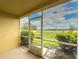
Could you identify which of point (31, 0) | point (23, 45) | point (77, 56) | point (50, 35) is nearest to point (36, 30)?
point (50, 35)

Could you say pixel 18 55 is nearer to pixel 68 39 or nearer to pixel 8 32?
pixel 8 32

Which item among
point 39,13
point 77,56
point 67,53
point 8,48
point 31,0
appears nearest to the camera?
point 77,56

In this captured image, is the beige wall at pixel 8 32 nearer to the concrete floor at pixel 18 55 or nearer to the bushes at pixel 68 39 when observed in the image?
the concrete floor at pixel 18 55

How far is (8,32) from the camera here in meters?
6.51

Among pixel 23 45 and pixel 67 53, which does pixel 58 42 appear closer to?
pixel 67 53

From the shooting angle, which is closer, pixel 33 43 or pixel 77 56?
pixel 77 56

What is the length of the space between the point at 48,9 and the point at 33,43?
225cm

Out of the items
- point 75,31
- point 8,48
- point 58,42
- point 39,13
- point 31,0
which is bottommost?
point 8,48

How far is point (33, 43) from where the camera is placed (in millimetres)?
Answer: 5555

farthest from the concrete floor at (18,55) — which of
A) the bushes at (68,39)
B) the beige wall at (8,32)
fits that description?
the bushes at (68,39)

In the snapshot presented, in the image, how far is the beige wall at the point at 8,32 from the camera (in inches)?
246

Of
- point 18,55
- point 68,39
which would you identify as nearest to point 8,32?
point 18,55

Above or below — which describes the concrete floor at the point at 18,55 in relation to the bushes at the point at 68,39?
below

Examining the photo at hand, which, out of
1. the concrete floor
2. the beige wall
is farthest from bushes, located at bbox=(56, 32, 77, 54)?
the beige wall
